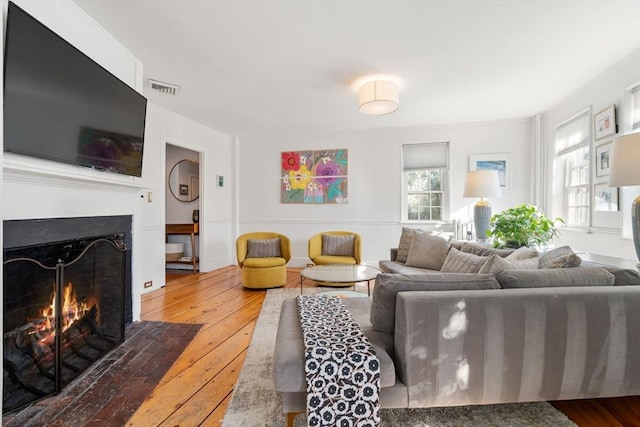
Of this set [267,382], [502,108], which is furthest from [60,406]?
[502,108]

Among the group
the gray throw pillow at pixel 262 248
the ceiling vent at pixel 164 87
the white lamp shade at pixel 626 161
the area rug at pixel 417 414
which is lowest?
the area rug at pixel 417 414

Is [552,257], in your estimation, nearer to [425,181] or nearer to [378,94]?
[378,94]

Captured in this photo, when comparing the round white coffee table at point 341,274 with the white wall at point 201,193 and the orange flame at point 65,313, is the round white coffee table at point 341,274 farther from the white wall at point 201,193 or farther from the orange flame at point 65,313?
the white wall at point 201,193

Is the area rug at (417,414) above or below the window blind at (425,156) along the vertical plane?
below

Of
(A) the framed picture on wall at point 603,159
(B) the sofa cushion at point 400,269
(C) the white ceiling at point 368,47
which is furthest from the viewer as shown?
(B) the sofa cushion at point 400,269

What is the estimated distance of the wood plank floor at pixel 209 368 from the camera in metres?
1.46

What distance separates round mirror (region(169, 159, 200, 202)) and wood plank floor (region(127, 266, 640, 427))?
1935mm

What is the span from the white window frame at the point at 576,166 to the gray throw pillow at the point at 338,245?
2827 mm

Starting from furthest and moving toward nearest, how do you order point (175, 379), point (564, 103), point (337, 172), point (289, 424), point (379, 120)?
point (337, 172) < point (379, 120) < point (564, 103) < point (175, 379) < point (289, 424)

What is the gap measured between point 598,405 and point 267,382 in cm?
183

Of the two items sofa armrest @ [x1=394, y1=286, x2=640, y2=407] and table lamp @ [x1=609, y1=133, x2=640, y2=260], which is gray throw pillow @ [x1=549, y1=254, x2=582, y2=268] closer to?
sofa armrest @ [x1=394, y1=286, x2=640, y2=407]

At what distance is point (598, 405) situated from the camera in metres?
1.53

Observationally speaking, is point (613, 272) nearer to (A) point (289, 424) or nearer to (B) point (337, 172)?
(A) point (289, 424)

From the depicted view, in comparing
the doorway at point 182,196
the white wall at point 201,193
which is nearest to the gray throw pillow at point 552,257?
the white wall at point 201,193
